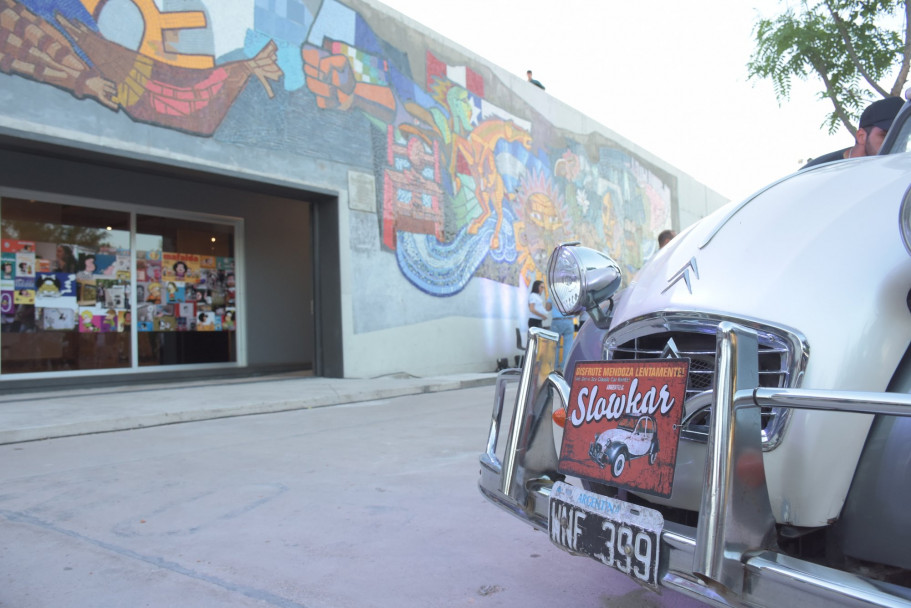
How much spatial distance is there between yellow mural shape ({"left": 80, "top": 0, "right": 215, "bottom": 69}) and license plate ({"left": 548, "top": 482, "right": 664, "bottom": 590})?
8.50 meters

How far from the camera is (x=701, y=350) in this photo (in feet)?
6.36

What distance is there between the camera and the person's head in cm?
303

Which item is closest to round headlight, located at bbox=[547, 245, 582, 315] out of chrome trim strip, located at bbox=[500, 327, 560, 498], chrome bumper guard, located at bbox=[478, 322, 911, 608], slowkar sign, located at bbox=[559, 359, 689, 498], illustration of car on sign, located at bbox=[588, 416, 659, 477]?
chrome trim strip, located at bbox=[500, 327, 560, 498]

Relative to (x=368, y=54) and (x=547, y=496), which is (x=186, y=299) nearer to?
(x=368, y=54)

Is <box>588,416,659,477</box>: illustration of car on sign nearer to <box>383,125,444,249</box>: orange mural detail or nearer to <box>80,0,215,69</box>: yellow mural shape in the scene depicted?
<box>80,0,215,69</box>: yellow mural shape

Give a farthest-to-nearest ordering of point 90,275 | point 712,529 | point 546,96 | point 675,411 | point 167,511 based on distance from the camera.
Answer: point 546,96, point 90,275, point 167,511, point 675,411, point 712,529

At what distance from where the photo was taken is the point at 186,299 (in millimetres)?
11055

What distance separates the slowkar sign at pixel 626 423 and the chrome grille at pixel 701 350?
0.08m

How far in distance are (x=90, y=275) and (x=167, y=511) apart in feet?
23.7

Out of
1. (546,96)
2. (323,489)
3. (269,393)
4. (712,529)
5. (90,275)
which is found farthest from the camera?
(546,96)

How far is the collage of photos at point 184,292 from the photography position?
10461 mm

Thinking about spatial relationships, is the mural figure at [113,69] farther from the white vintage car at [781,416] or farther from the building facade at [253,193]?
the white vintage car at [781,416]

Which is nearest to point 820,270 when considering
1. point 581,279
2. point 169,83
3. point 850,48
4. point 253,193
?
point 581,279

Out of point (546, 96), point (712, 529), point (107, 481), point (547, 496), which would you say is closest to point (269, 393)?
point (107, 481)
